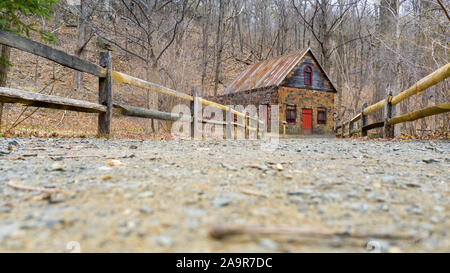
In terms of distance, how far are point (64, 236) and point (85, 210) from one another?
230 millimetres

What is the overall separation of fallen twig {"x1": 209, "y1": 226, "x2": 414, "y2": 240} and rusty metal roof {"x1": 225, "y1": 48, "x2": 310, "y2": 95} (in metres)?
16.2

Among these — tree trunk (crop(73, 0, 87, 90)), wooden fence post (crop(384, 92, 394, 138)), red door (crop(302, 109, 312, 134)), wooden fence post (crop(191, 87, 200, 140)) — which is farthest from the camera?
red door (crop(302, 109, 312, 134))

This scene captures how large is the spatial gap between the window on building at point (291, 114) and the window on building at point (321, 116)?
208cm

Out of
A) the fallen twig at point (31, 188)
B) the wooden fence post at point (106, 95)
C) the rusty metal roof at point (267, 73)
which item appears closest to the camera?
the fallen twig at point (31, 188)

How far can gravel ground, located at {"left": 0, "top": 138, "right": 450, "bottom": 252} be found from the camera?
90 cm

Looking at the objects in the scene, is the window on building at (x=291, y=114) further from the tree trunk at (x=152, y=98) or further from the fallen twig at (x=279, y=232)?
the fallen twig at (x=279, y=232)

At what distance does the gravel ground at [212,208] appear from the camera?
90 cm

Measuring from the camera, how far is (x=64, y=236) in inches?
36.1

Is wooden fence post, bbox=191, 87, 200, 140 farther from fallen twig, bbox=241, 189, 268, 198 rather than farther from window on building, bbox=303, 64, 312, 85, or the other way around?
window on building, bbox=303, 64, 312, 85

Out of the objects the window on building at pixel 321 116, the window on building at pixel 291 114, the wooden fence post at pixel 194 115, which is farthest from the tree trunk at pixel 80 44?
the window on building at pixel 321 116

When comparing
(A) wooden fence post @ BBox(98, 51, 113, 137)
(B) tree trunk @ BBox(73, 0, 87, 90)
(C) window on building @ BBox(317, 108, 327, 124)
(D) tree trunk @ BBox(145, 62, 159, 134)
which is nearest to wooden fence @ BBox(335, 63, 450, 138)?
(A) wooden fence post @ BBox(98, 51, 113, 137)

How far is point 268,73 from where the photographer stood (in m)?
18.6

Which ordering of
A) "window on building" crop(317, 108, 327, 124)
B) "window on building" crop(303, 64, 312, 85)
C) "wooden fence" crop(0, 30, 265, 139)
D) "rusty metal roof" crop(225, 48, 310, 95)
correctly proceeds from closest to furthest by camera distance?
"wooden fence" crop(0, 30, 265, 139) → "rusty metal roof" crop(225, 48, 310, 95) → "window on building" crop(303, 64, 312, 85) → "window on building" crop(317, 108, 327, 124)
